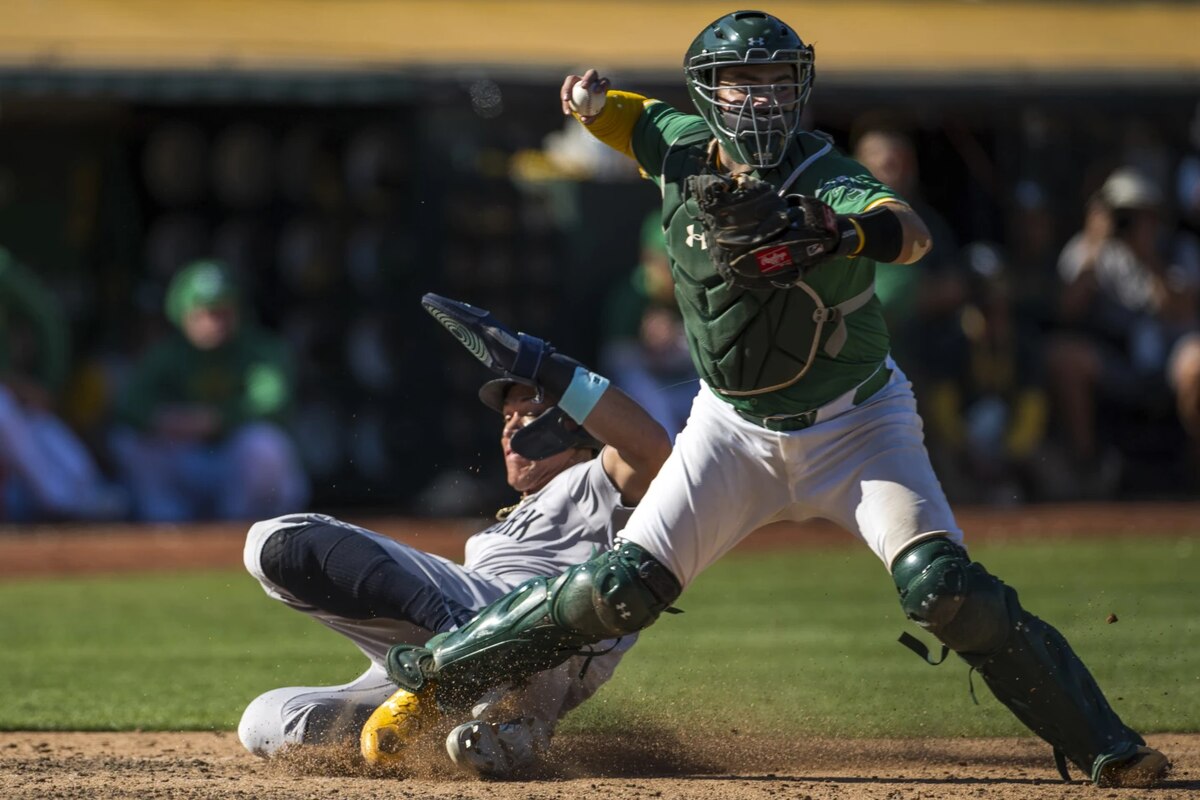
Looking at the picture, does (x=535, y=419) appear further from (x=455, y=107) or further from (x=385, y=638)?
(x=455, y=107)

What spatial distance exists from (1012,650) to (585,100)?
1.91m

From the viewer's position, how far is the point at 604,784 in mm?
4852

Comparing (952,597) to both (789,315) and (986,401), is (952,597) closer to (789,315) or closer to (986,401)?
(789,315)

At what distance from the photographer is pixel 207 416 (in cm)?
1199

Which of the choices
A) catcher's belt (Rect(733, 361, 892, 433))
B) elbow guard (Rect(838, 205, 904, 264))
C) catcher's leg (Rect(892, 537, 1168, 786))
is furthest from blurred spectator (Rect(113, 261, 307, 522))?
elbow guard (Rect(838, 205, 904, 264))

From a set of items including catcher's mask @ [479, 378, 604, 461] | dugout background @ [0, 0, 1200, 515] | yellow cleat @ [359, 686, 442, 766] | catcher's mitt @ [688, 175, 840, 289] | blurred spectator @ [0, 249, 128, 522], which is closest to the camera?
catcher's mitt @ [688, 175, 840, 289]

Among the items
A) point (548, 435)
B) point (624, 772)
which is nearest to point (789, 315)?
point (548, 435)

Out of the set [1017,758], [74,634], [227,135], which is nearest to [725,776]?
[1017,758]

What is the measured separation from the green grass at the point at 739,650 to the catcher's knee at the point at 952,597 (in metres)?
1.33

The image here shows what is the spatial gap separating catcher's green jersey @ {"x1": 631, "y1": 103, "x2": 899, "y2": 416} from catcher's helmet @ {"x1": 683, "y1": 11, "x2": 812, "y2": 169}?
0.10 m

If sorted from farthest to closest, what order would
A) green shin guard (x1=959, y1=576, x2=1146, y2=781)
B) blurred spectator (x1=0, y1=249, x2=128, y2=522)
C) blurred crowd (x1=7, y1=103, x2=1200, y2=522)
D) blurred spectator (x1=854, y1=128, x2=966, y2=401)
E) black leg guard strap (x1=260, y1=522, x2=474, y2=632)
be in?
blurred crowd (x1=7, y1=103, x2=1200, y2=522), blurred spectator (x1=0, y1=249, x2=128, y2=522), blurred spectator (x1=854, y1=128, x2=966, y2=401), black leg guard strap (x1=260, y1=522, x2=474, y2=632), green shin guard (x1=959, y1=576, x2=1146, y2=781)

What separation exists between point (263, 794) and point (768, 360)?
67.8 inches

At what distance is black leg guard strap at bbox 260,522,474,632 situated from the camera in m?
5.05

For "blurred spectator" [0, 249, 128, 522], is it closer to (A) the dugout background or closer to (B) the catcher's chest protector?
(A) the dugout background
